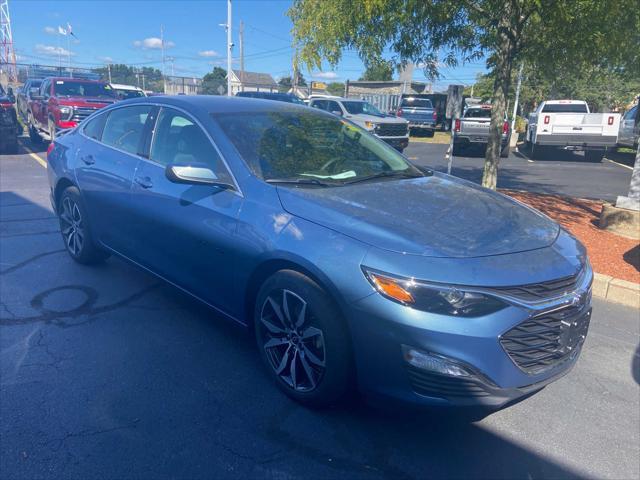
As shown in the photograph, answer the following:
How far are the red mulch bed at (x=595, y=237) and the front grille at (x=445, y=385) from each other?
144 inches

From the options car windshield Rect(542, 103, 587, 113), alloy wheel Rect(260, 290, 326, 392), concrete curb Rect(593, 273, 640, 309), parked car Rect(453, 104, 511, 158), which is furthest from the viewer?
car windshield Rect(542, 103, 587, 113)

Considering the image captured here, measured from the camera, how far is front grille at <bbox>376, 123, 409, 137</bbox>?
18.0 metres

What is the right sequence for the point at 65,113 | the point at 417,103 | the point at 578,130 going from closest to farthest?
the point at 65,113 → the point at 578,130 → the point at 417,103

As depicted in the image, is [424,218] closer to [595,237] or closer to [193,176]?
[193,176]

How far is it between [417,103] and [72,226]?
2693cm

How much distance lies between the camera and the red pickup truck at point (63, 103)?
13.2 metres

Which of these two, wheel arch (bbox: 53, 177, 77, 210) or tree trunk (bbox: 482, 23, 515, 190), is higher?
tree trunk (bbox: 482, 23, 515, 190)

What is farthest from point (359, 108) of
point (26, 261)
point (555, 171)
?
point (26, 261)

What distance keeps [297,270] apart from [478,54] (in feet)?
20.0

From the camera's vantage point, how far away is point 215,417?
2.97 m

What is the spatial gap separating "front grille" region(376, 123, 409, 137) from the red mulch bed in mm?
8977

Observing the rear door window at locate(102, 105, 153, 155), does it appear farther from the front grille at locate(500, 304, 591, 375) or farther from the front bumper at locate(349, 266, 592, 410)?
→ the front grille at locate(500, 304, 591, 375)

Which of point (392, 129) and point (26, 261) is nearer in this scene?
point (26, 261)

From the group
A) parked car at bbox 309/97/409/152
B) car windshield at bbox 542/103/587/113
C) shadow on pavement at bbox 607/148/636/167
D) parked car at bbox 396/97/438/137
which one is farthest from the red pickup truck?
parked car at bbox 396/97/438/137
